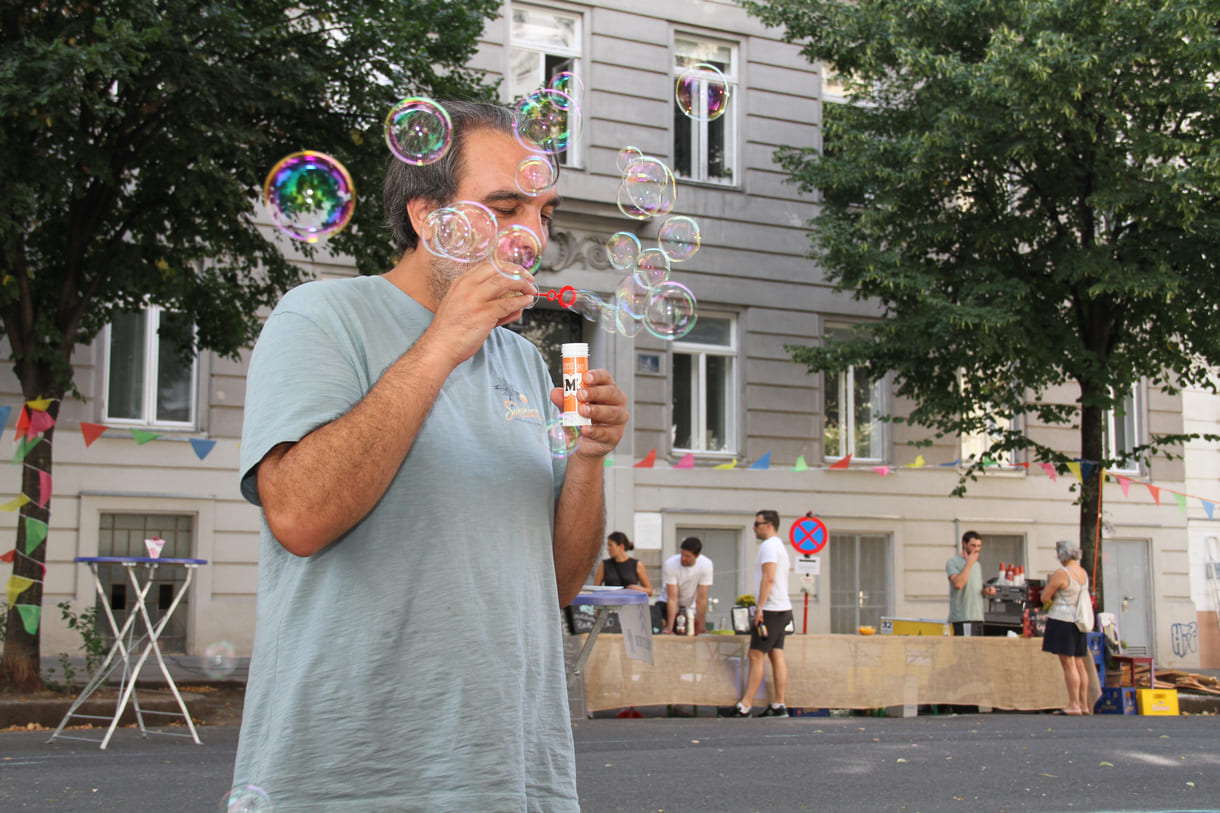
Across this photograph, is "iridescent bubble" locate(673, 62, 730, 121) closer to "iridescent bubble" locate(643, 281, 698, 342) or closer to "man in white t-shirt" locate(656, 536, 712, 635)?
"iridescent bubble" locate(643, 281, 698, 342)

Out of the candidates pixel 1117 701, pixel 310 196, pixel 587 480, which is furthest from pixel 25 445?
pixel 1117 701

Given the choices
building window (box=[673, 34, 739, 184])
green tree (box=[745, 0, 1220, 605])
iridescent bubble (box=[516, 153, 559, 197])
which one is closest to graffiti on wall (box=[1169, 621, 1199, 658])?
green tree (box=[745, 0, 1220, 605])

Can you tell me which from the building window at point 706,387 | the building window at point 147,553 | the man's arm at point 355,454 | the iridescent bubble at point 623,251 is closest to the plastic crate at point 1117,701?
the building window at point 706,387

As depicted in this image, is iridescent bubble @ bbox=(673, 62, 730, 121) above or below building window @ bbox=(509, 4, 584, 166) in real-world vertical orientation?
below

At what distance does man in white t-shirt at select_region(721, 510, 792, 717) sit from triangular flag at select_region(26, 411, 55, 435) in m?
6.87

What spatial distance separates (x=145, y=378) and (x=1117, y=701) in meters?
13.1

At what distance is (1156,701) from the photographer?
1408 cm

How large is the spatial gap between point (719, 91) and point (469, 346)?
18.8ft

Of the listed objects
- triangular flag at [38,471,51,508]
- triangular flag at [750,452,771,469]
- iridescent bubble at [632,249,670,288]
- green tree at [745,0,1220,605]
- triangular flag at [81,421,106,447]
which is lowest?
triangular flag at [38,471,51,508]

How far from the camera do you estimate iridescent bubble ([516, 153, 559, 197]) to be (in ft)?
7.28

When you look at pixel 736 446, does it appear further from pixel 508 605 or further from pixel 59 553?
pixel 508 605

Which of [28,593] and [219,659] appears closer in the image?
[28,593]

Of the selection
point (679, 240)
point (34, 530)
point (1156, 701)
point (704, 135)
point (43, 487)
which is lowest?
point (1156, 701)

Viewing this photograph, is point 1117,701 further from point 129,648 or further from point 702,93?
point 129,648
